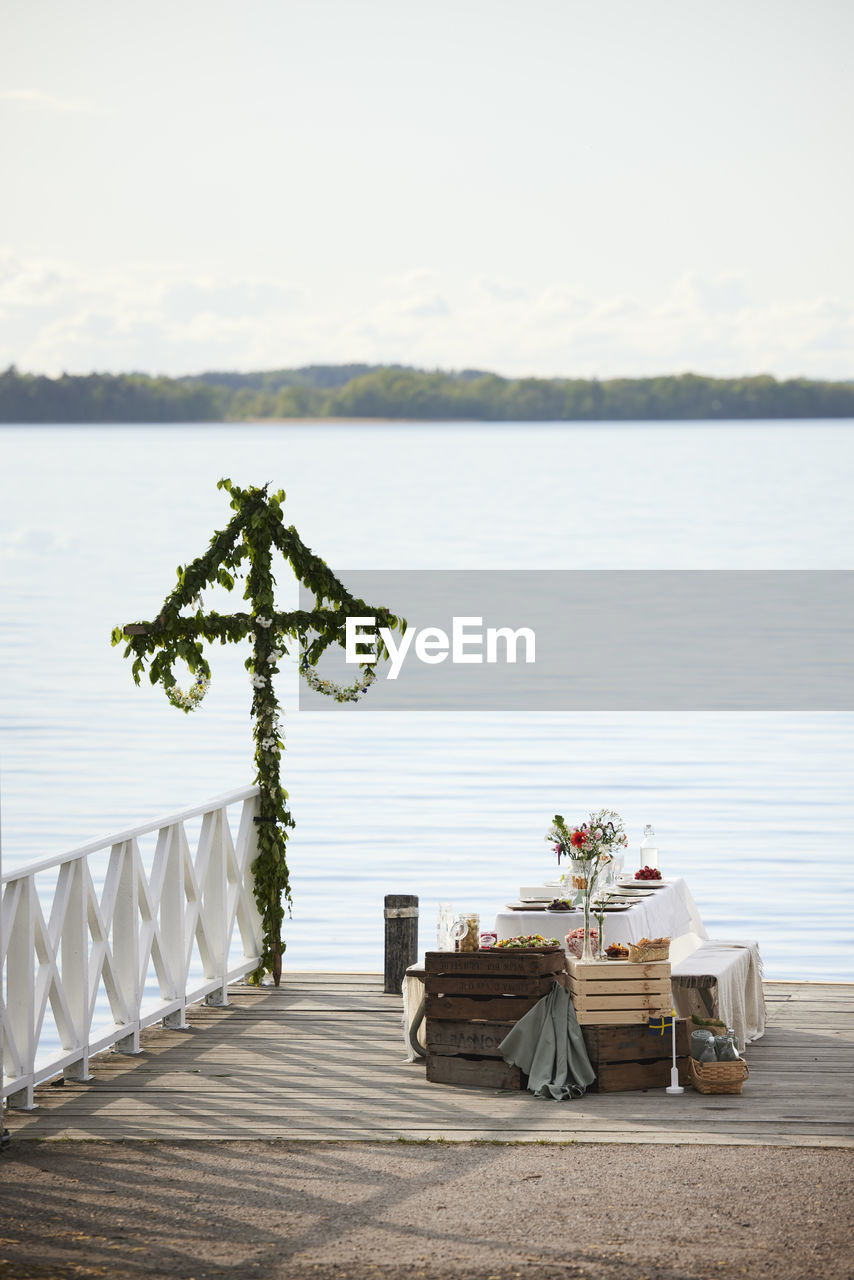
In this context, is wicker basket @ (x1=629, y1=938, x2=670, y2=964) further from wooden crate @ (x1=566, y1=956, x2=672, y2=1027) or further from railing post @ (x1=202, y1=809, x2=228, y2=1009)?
railing post @ (x1=202, y1=809, x2=228, y2=1009)

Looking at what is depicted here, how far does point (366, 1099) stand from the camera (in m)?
7.81

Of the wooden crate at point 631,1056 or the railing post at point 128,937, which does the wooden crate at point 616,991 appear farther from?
the railing post at point 128,937

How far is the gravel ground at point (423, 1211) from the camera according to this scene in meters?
5.74

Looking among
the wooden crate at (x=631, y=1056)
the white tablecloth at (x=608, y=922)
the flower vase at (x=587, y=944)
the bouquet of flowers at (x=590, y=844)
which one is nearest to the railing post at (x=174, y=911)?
the white tablecloth at (x=608, y=922)

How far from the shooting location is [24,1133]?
724cm

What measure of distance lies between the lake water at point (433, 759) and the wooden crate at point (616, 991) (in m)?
3.48

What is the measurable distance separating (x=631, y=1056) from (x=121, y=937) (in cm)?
238

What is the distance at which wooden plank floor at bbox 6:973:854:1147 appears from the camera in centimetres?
728

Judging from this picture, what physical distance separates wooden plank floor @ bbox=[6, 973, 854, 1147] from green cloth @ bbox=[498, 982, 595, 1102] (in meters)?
0.10

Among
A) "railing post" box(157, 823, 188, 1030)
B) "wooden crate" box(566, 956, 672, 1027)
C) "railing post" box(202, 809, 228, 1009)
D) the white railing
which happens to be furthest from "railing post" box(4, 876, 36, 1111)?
"wooden crate" box(566, 956, 672, 1027)

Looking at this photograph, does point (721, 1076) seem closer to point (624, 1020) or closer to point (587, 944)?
point (624, 1020)

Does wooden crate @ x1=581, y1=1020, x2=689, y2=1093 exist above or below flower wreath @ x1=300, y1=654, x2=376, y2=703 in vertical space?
below

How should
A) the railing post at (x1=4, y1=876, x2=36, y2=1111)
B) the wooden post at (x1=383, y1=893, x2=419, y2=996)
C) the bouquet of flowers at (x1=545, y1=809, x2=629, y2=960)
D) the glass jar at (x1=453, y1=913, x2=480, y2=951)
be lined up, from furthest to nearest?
the wooden post at (x1=383, y1=893, x2=419, y2=996) < the bouquet of flowers at (x1=545, y1=809, x2=629, y2=960) < the glass jar at (x1=453, y1=913, x2=480, y2=951) < the railing post at (x1=4, y1=876, x2=36, y2=1111)

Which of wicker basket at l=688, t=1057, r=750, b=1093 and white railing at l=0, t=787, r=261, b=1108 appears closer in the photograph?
white railing at l=0, t=787, r=261, b=1108
